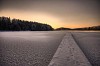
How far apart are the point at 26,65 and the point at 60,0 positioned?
18.6 metres

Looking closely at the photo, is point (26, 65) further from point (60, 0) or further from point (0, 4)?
point (0, 4)

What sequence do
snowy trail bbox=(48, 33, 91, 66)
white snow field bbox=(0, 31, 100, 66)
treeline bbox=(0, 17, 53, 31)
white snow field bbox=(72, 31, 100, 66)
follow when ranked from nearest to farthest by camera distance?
snowy trail bbox=(48, 33, 91, 66) → white snow field bbox=(0, 31, 100, 66) → white snow field bbox=(72, 31, 100, 66) → treeline bbox=(0, 17, 53, 31)

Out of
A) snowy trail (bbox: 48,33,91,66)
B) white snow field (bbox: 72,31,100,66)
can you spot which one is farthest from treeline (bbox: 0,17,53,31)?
snowy trail (bbox: 48,33,91,66)

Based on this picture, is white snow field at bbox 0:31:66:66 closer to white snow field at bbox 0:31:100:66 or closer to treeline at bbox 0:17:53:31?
white snow field at bbox 0:31:100:66

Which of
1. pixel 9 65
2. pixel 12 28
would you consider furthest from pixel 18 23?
pixel 9 65

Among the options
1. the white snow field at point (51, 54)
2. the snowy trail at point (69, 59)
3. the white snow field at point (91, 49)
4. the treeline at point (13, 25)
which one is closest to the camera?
the snowy trail at point (69, 59)

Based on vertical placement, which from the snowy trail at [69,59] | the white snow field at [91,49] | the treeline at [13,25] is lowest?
the white snow field at [91,49]

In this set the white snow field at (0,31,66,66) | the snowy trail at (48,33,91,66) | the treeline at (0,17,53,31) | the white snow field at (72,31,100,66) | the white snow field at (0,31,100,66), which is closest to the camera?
Result: the snowy trail at (48,33,91,66)

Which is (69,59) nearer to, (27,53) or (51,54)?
(51,54)

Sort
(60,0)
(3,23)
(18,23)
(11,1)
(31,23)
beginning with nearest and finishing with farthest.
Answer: (60,0) → (11,1) → (3,23) → (18,23) → (31,23)

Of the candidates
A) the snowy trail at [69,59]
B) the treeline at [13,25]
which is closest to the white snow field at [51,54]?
the snowy trail at [69,59]

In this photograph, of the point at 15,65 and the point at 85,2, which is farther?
the point at 85,2

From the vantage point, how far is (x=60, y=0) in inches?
764

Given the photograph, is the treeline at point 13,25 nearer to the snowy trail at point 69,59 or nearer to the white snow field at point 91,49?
the white snow field at point 91,49
